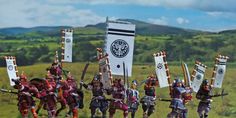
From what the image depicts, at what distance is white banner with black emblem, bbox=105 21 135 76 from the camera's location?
1080 inches

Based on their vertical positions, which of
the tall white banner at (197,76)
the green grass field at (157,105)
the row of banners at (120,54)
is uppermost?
the row of banners at (120,54)

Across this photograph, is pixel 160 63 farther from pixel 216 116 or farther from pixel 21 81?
pixel 216 116

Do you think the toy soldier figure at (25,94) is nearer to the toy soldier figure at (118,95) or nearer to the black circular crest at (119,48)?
the toy soldier figure at (118,95)

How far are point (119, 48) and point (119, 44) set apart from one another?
0.67ft

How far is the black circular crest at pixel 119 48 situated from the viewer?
89.9 ft

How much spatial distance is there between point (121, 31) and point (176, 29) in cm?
9283

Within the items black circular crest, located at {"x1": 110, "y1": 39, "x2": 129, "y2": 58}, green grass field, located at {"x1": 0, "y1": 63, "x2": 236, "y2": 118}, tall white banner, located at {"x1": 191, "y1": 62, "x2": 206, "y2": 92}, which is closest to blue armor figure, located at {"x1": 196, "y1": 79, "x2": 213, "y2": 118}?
tall white banner, located at {"x1": 191, "y1": 62, "x2": 206, "y2": 92}

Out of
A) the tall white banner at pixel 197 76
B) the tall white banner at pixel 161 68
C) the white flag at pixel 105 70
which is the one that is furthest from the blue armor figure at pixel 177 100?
the tall white banner at pixel 197 76

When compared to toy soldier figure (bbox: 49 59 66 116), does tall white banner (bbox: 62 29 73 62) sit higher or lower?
higher

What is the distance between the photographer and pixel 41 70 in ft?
184

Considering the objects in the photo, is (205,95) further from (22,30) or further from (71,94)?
(22,30)

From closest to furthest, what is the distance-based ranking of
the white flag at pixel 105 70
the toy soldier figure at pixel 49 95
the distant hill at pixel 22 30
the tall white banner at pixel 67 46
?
the toy soldier figure at pixel 49 95 < the white flag at pixel 105 70 < the tall white banner at pixel 67 46 < the distant hill at pixel 22 30

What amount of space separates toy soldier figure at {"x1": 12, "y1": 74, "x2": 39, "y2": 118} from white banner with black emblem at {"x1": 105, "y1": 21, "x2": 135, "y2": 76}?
12.0 feet

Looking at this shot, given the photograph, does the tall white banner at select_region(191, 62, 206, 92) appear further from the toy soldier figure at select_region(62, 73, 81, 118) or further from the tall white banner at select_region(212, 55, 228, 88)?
the toy soldier figure at select_region(62, 73, 81, 118)
